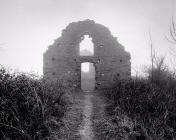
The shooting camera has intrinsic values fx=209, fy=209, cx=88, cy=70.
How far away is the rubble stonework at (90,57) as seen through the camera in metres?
19.0

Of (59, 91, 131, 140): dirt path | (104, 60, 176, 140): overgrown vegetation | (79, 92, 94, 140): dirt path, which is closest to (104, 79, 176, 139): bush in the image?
(104, 60, 176, 140): overgrown vegetation

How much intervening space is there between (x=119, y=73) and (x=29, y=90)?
11.5m

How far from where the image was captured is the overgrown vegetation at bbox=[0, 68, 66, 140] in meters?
7.09

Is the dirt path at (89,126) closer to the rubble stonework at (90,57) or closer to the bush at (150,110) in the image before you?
the bush at (150,110)

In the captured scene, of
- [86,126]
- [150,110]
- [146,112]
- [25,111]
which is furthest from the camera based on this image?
[150,110]

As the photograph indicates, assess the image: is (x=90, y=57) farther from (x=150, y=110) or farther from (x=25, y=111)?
(x=25, y=111)

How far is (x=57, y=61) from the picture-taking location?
62.8 ft

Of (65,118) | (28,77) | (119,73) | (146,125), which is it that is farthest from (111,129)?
(119,73)

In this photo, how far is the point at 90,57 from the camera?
760 inches

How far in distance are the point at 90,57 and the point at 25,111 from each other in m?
11.9

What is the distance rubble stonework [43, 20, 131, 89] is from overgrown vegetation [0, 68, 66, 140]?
9.09 metres

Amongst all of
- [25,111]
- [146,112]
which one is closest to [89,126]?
[25,111]

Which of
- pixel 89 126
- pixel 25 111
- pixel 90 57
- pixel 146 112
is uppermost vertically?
pixel 90 57

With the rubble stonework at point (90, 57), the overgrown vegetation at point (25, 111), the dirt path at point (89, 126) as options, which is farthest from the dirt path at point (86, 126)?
the rubble stonework at point (90, 57)
